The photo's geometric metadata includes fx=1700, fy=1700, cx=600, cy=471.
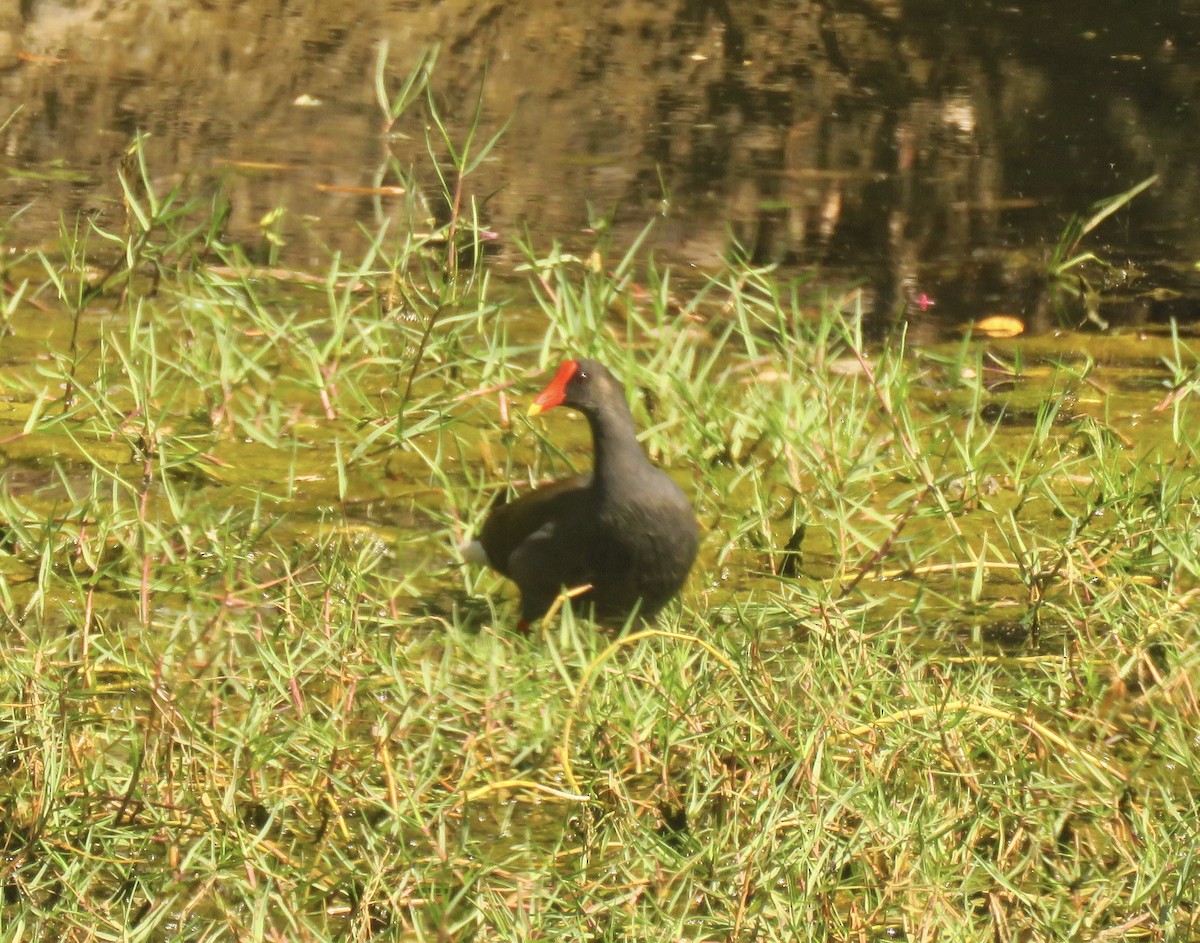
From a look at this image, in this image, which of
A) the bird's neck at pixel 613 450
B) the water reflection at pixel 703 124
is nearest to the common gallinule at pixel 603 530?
the bird's neck at pixel 613 450

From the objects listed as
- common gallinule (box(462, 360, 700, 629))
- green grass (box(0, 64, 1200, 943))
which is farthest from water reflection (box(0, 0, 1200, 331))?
common gallinule (box(462, 360, 700, 629))

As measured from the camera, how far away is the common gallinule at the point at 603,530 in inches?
128

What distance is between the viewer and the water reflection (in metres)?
5.75

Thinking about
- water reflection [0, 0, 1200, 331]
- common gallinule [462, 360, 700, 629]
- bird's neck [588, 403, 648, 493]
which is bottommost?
water reflection [0, 0, 1200, 331]

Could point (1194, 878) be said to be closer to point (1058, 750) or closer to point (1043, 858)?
point (1043, 858)

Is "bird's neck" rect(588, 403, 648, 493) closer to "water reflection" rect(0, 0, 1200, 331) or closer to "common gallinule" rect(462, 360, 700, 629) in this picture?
"common gallinule" rect(462, 360, 700, 629)

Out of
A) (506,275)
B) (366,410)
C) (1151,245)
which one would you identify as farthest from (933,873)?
(1151,245)

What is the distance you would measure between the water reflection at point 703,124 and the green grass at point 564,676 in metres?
1.05

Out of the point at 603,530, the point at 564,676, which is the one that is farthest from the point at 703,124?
the point at 564,676

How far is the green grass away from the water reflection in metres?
1.05

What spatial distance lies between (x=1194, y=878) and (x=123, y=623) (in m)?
1.95

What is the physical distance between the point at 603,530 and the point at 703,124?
13.7ft

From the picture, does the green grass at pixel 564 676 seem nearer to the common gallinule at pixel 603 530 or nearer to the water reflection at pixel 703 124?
the common gallinule at pixel 603 530

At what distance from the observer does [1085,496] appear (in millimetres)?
3445
